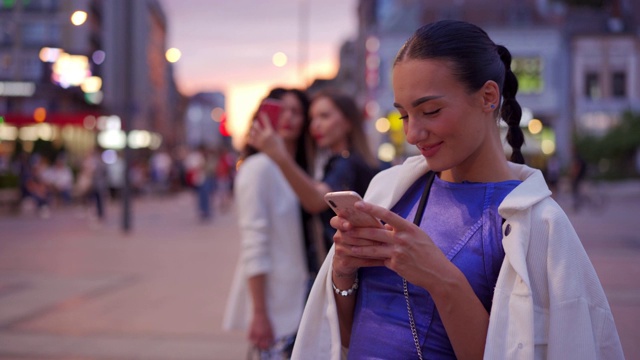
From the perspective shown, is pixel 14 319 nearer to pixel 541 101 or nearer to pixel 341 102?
pixel 341 102

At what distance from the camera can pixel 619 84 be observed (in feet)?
164

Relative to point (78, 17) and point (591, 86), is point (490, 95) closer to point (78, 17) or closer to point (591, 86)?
point (78, 17)

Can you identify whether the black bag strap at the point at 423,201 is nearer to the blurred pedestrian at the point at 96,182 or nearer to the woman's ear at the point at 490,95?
the woman's ear at the point at 490,95

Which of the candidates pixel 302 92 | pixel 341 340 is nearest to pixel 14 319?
pixel 302 92

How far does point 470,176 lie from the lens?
6.60 feet

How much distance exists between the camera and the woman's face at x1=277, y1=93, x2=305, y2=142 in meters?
4.16

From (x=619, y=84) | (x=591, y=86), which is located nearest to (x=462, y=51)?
(x=591, y=86)

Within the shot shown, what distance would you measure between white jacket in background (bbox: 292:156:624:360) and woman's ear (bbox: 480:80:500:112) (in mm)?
233

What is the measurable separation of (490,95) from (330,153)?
80.7 inches

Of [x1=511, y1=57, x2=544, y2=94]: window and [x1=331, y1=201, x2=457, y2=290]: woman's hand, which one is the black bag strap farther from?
[x1=511, y1=57, x2=544, y2=94]: window

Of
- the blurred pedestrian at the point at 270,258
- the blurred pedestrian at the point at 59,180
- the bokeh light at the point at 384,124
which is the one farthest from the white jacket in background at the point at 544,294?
the bokeh light at the point at 384,124

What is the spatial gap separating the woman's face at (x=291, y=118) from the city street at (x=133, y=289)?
9.13 feet

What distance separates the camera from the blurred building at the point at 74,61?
5.28m

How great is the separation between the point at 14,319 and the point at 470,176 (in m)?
7.08
